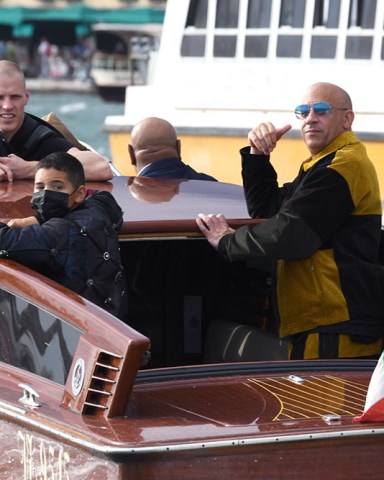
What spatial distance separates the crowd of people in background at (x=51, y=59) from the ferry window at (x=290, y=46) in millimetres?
56688

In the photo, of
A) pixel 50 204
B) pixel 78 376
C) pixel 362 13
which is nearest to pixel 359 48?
pixel 362 13

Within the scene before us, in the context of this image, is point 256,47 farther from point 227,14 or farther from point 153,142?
point 153,142

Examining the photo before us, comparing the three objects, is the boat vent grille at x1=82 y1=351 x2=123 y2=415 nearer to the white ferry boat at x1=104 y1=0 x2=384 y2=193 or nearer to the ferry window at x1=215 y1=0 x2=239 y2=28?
the white ferry boat at x1=104 y1=0 x2=384 y2=193

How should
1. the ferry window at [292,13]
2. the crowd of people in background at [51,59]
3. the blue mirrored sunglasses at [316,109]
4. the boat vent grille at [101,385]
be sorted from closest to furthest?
the boat vent grille at [101,385], the blue mirrored sunglasses at [316,109], the ferry window at [292,13], the crowd of people in background at [51,59]

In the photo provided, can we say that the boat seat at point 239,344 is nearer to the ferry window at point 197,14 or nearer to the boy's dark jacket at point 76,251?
the boy's dark jacket at point 76,251

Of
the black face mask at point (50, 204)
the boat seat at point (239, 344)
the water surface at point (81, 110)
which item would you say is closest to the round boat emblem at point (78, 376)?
the black face mask at point (50, 204)

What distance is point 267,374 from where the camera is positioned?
4.41m

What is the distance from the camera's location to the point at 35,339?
4.27 meters

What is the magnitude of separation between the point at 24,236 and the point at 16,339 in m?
0.34

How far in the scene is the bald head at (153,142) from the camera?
21.2ft

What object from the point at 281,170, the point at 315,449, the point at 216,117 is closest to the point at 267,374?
the point at 315,449

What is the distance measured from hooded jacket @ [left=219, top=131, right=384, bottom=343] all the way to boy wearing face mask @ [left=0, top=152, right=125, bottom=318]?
508mm

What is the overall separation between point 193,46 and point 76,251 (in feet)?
40.7

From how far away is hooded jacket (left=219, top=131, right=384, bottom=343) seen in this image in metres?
4.66
